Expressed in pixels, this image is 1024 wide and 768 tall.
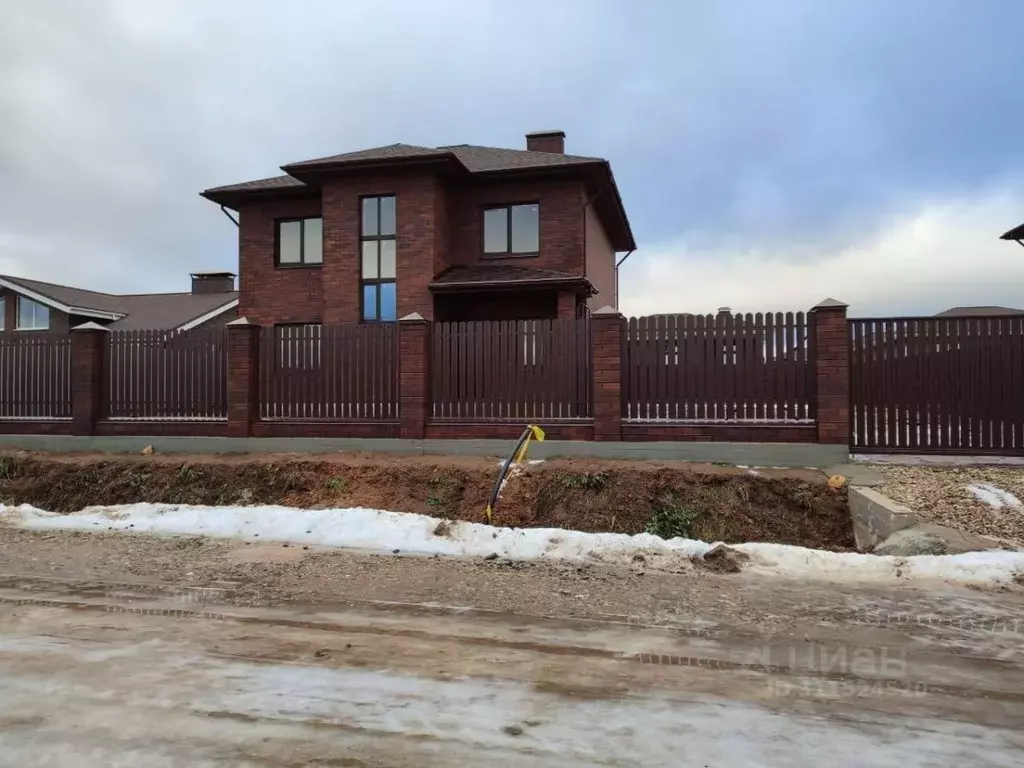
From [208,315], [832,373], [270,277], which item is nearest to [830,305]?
[832,373]

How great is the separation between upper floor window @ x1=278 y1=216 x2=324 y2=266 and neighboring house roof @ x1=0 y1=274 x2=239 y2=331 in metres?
9.02

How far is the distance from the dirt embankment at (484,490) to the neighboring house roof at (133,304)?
1551cm

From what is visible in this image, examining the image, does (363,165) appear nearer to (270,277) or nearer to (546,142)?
(270,277)

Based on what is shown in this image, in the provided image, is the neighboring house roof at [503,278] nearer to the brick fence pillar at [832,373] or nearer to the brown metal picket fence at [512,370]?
the brown metal picket fence at [512,370]

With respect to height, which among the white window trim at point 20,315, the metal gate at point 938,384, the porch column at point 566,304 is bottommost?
the metal gate at point 938,384

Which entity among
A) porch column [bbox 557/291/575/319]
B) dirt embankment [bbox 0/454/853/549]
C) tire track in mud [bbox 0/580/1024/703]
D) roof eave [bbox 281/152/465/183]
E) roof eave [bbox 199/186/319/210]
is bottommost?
tire track in mud [bbox 0/580/1024/703]

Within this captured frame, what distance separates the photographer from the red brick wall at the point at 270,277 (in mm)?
16891

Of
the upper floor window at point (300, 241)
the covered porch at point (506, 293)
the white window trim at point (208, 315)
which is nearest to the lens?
the covered porch at point (506, 293)

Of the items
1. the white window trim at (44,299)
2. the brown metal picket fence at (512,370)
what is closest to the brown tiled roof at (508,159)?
the brown metal picket fence at (512,370)

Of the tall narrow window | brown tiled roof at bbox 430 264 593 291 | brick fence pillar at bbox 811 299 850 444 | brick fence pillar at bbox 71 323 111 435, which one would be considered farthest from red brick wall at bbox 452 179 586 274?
brick fence pillar at bbox 71 323 111 435

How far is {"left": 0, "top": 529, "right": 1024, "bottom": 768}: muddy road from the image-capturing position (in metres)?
2.87

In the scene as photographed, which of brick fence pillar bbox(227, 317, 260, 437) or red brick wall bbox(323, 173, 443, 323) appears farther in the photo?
red brick wall bbox(323, 173, 443, 323)

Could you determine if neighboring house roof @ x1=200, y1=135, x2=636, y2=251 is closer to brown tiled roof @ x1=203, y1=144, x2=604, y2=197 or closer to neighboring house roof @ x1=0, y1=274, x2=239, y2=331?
brown tiled roof @ x1=203, y1=144, x2=604, y2=197

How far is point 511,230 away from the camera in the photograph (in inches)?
656
